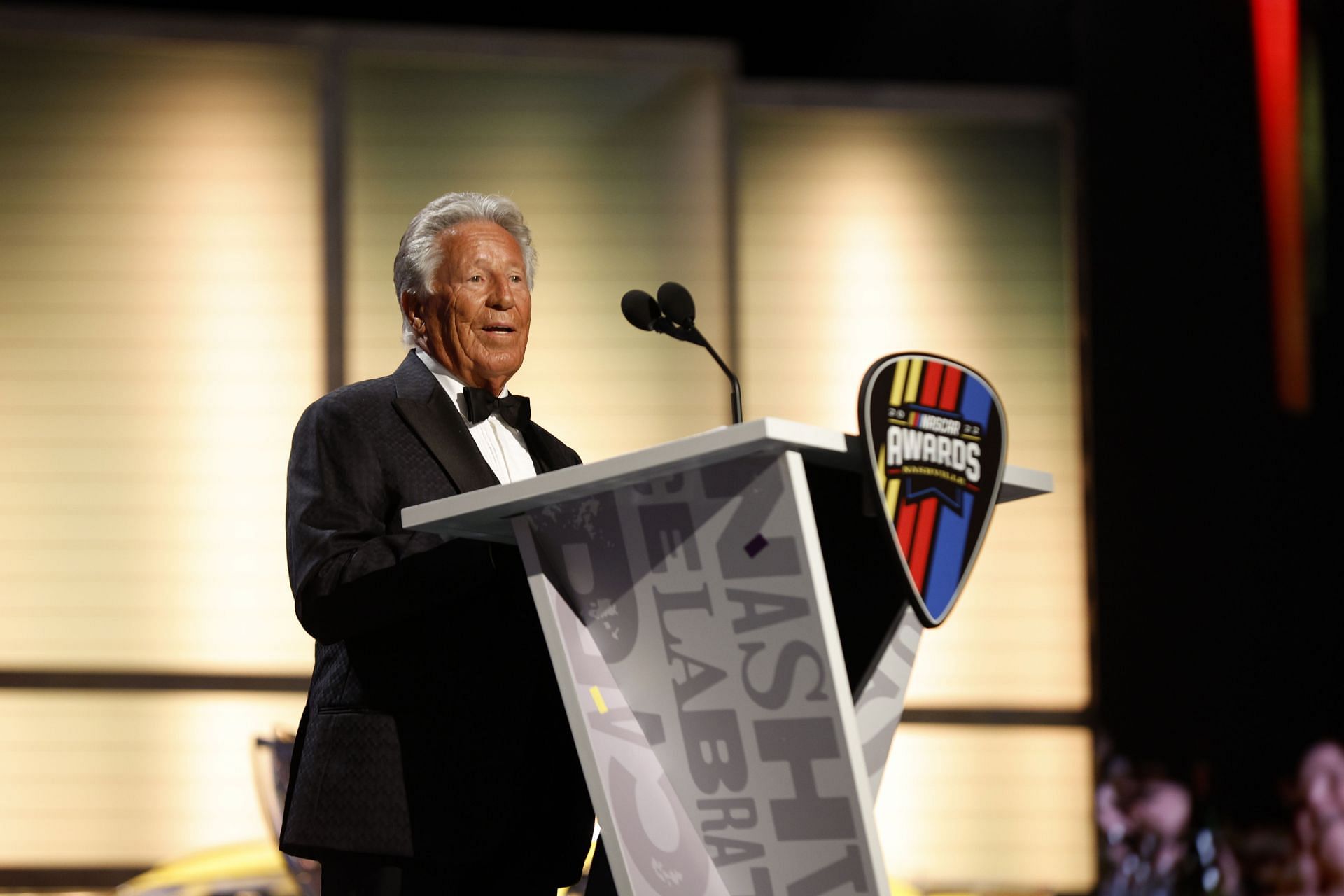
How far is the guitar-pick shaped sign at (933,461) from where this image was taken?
1194 millimetres

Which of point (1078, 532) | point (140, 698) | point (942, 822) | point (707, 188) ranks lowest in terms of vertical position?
point (942, 822)

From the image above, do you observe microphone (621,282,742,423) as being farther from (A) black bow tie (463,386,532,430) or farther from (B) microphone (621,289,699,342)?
(A) black bow tie (463,386,532,430)

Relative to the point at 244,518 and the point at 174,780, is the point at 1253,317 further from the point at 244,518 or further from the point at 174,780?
the point at 174,780

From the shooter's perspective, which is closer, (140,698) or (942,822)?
(140,698)

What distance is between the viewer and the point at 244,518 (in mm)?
4355

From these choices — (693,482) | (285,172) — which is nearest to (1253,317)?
(285,172)

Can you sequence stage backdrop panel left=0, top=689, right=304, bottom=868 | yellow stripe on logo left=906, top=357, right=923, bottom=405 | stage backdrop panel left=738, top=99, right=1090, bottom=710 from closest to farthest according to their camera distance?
yellow stripe on logo left=906, top=357, right=923, bottom=405 → stage backdrop panel left=0, top=689, right=304, bottom=868 → stage backdrop panel left=738, top=99, right=1090, bottom=710

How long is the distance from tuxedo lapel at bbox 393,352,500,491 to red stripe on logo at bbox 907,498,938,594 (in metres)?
0.51

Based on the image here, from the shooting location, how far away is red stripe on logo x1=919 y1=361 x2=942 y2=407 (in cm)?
124

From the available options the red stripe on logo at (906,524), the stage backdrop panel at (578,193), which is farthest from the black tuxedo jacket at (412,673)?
the stage backdrop panel at (578,193)

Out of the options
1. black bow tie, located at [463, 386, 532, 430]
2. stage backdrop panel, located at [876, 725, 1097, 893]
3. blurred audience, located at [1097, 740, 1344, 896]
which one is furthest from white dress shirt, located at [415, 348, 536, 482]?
stage backdrop panel, located at [876, 725, 1097, 893]

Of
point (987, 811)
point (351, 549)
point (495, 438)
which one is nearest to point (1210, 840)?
point (987, 811)

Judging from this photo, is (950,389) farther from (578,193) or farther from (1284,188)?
(578,193)

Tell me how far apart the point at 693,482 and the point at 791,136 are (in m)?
3.77
